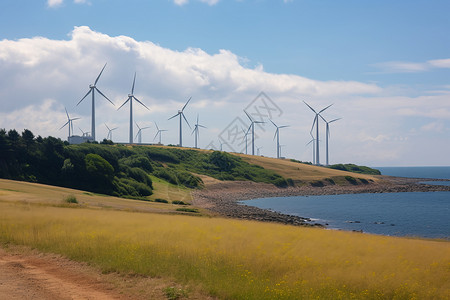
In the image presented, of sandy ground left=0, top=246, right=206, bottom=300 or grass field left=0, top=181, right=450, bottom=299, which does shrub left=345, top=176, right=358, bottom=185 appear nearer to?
grass field left=0, top=181, right=450, bottom=299

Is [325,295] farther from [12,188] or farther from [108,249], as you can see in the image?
[12,188]

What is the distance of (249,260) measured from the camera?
51.4ft

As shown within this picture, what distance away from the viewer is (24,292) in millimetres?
12383

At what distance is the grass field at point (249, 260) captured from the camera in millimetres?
12852

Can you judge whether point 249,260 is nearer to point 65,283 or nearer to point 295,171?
point 65,283

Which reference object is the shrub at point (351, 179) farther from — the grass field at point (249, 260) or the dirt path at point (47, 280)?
the dirt path at point (47, 280)

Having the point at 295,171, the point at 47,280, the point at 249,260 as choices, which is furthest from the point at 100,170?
the point at 295,171

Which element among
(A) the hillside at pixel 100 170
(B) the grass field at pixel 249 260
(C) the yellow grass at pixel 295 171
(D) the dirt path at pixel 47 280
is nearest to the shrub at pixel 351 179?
(C) the yellow grass at pixel 295 171

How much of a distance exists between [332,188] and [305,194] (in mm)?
23305

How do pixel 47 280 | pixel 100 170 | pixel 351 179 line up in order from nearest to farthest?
pixel 47 280
pixel 100 170
pixel 351 179

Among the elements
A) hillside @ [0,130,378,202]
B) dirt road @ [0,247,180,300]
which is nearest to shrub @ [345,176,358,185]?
hillside @ [0,130,378,202]

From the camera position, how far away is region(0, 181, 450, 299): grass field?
12852mm

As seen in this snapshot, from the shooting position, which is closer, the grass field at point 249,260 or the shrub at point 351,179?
the grass field at point 249,260

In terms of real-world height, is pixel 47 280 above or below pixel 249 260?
below
